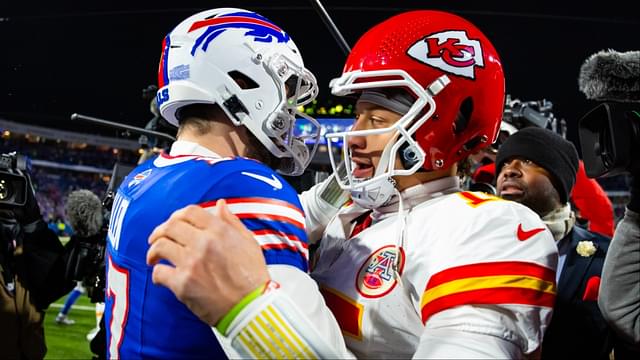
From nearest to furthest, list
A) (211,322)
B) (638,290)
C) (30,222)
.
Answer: (211,322), (638,290), (30,222)

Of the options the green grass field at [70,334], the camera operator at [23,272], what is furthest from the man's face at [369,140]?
the green grass field at [70,334]

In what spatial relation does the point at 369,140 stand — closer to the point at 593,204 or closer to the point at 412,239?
the point at 412,239

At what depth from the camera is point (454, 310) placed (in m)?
1.11

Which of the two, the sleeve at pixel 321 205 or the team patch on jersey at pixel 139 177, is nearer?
the team patch on jersey at pixel 139 177

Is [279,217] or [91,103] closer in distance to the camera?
[279,217]

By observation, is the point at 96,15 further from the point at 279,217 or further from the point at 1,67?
the point at 279,217

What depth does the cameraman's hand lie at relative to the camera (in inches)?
117

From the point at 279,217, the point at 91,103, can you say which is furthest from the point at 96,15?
the point at 279,217

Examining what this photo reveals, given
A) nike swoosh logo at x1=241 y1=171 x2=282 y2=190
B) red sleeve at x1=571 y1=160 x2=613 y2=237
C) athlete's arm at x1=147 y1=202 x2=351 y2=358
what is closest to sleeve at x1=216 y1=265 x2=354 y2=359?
athlete's arm at x1=147 y1=202 x2=351 y2=358

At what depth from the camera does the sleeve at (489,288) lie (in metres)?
1.07

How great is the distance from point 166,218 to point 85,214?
3475 mm

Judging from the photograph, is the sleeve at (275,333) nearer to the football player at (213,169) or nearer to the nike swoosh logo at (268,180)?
the football player at (213,169)

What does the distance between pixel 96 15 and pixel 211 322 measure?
19.1ft

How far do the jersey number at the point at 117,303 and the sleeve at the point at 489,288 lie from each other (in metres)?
0.64
